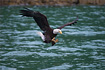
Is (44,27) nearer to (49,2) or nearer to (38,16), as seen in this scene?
(38,16)

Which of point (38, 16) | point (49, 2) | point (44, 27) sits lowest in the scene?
point (49, 2)

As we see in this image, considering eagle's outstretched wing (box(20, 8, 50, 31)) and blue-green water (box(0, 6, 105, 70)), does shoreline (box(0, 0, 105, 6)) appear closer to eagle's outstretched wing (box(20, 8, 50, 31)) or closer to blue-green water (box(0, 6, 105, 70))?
blue-green water (box(0, 6, 105, 70))

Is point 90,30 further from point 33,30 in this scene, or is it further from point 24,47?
point 24,47

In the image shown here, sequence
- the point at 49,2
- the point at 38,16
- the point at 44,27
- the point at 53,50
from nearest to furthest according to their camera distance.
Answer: the point at 38,16
the point at 44,27
the point at 53,50
the point at 49,2

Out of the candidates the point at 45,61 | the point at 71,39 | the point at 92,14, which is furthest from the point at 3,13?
the point at 45,61

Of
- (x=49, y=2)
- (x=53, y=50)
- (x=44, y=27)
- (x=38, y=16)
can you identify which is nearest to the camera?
(x=38, y=16)

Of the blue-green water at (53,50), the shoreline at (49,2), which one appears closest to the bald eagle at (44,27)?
the blue-green water at (53,50)

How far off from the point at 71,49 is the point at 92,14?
15458mm

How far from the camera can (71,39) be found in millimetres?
18766

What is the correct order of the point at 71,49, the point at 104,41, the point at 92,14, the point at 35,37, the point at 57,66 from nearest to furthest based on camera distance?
1. the point at 57,66
2. the point at 71,49
3. the point at 104,41
4. the point at 35,37
5. the point at 92,14

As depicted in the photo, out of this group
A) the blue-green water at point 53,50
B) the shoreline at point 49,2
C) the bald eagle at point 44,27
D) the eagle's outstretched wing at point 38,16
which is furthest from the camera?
the shoreline at point 49,2

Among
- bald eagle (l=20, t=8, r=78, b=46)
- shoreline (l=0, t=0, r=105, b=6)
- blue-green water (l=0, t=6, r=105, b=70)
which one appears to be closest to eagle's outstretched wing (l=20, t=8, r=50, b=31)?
bald eagle (l=20, t=8, r=78, b=46)

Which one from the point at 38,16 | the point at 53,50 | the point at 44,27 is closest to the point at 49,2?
the point at 53,50

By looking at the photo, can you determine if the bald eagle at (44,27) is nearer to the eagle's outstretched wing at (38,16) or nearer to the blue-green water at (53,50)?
the eagle's outstretched wing at (38,16)
